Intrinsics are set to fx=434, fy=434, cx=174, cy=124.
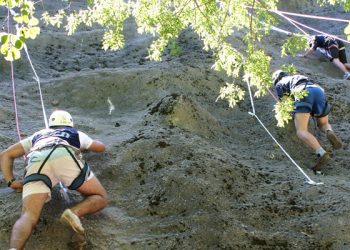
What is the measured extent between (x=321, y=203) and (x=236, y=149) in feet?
6.01

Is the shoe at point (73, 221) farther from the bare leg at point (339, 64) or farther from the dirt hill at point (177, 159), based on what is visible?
the bare leg at point (339, 64)

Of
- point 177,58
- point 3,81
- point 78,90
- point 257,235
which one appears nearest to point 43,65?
point 3,81

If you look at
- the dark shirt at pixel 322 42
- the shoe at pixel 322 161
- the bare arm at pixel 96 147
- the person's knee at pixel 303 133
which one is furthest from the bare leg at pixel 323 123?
the dark shirt at pixel 322 42

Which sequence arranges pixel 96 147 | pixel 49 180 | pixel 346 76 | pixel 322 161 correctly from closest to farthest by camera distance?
pixel 49 180 < pixel 96 147 < pixel 322 161 < pixel 346 76

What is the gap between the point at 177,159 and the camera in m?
5.88

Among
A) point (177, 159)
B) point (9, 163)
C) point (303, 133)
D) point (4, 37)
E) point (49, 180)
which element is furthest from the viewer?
point (303, 133)

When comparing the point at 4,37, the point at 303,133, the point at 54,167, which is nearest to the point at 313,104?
the point at 303,133

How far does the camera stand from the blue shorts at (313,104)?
6668 millimetres

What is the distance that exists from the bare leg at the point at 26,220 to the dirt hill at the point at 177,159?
346mm

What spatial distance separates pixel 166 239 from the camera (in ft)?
15.1

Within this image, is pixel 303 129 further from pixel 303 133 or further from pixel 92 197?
pixel 92 197

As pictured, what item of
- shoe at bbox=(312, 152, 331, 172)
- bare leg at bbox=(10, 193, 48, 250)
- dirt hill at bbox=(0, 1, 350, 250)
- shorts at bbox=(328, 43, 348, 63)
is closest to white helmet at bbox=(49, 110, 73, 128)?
dirt hill at bbox=(0, 1, 350, 250)

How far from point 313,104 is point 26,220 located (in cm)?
460

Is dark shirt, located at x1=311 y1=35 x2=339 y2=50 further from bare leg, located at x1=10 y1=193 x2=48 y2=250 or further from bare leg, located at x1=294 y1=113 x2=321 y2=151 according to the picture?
bare leg, located at x1=10 y1=193 x2=48 y2=250
